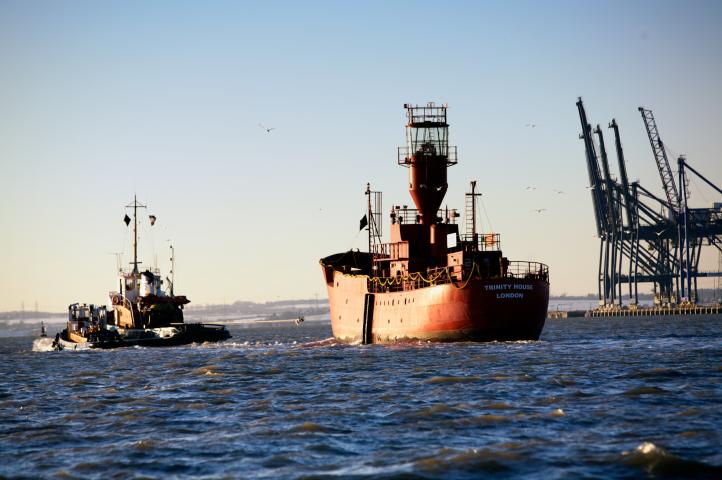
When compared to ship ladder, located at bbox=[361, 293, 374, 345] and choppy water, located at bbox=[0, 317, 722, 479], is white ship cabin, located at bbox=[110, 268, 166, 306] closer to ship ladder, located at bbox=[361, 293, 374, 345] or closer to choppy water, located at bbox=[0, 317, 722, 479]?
ship ladder, located at bbox=[361, 293, 374, 345]

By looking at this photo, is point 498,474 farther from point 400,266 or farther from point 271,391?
point 400,266

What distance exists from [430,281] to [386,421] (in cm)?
3471

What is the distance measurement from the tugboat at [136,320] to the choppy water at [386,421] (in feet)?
120

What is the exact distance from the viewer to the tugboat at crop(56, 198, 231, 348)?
3344 inches

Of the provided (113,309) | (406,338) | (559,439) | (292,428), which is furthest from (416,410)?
(113,309)

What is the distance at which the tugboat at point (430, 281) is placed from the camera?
59.1 metres

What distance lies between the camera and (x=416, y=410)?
29.6 metres

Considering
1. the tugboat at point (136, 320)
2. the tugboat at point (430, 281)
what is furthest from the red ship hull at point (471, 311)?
the tugboat at point (136, 320)

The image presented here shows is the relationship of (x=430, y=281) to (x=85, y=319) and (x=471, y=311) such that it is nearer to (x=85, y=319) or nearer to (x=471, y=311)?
(x=471, y=311)

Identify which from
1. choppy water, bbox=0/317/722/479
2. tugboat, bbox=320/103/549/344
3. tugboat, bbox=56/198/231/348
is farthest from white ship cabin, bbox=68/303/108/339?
choppy water, bbox=0/317/722/479

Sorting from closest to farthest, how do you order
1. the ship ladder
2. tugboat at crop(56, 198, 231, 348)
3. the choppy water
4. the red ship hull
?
1. the choppy water
2. the red ship hull
3. the ship ladder
4. tugboat at crop(56, 198, 231, 348)

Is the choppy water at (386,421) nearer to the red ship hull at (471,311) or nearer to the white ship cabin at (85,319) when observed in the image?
the red ship hull at (471,311)

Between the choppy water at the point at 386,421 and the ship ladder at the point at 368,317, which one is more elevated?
the ship ladder at the point at 368,317

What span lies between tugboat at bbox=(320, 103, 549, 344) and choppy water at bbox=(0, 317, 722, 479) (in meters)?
10.5
